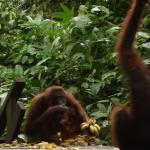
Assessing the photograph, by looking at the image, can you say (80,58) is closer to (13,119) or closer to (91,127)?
(91,127)

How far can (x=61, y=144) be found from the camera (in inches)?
230

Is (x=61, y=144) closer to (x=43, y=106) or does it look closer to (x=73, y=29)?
(x=43, y=106)

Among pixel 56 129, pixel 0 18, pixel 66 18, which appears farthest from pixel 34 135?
pixel 0 18

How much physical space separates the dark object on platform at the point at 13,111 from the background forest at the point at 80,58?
84cm

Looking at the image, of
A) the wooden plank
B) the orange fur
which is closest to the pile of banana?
the wooden plank

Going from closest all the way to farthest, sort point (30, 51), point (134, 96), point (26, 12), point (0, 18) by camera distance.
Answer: point (134, 96) → point (30, 51) → point (0, 18) → point (26, 12)

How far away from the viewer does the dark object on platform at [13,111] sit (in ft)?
18.8

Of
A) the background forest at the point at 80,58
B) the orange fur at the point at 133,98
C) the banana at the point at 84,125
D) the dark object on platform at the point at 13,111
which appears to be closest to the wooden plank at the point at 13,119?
the dark object on platform at the point at 13,111

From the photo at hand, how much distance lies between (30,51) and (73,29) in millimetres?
777

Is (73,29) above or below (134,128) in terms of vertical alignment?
above

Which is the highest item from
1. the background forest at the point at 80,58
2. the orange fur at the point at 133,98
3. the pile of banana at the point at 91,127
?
the background forest at the point at 80,58

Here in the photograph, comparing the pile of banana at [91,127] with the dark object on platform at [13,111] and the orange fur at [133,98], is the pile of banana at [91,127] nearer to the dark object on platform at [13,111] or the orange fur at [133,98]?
the dark object on platform at [13,111]

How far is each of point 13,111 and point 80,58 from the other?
1.90 metres

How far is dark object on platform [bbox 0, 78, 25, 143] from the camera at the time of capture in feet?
18.8
